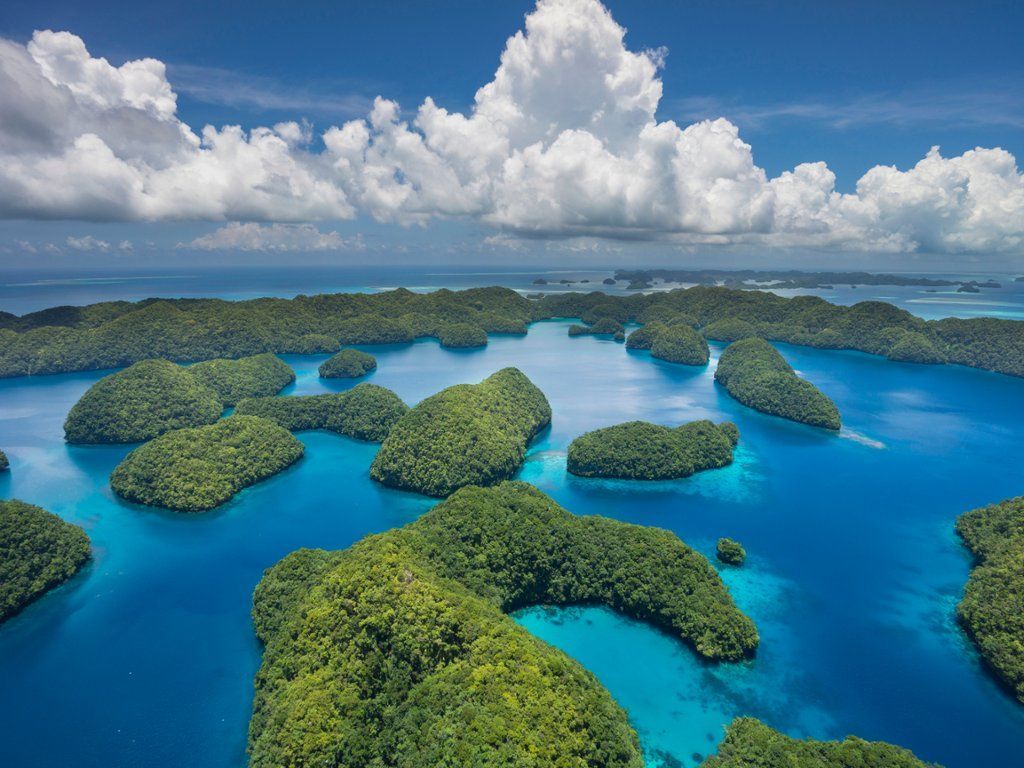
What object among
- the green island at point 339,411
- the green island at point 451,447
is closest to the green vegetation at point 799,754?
the green island at point 451,447

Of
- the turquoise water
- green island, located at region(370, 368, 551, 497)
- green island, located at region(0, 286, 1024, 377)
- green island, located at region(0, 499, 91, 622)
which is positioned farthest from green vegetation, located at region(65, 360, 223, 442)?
green island, located at region(0, 286, 1024, 377)

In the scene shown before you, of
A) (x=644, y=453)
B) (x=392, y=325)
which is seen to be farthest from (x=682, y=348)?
(x=392, y=325)


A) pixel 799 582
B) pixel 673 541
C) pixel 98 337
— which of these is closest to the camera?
pixel 673 541

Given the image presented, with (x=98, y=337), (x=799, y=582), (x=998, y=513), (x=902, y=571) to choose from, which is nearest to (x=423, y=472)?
(x=799, y=582)

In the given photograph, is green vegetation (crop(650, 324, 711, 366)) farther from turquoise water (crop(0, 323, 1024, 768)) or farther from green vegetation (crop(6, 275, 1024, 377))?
turquoise water (crop(0, 323, 1024, 768))

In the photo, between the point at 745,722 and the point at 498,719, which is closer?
the point at 498,719

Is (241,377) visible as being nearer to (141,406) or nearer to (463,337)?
(141,406)

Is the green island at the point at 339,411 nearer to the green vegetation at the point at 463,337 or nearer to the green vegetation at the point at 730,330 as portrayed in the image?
the green vegetation at the point at 463,337

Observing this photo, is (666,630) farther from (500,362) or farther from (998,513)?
(500,362)
